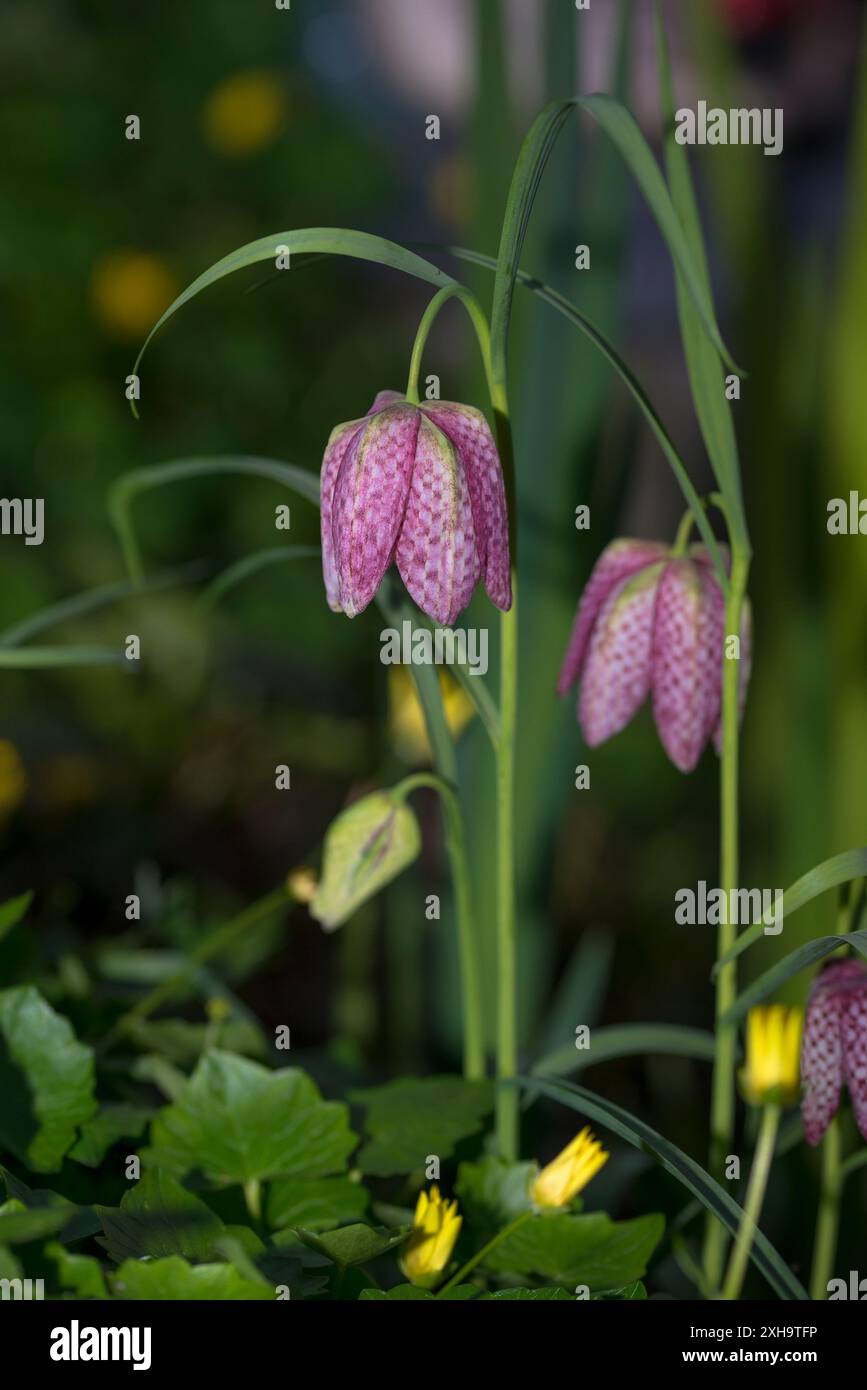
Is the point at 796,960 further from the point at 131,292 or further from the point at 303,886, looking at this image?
the point at 131,292

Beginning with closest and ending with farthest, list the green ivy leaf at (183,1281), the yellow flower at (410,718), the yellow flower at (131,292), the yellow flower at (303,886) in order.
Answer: the green ivy leaf at (183,1281)
the yellow flower at (303,886)
the yellow flower at (410,718)
the yellow flower at (131,292)

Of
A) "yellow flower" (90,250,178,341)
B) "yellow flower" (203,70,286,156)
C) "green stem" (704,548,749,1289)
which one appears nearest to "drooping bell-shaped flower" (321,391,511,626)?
"green stem" (704,548,749,1289)

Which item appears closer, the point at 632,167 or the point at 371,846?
the point at 632,167

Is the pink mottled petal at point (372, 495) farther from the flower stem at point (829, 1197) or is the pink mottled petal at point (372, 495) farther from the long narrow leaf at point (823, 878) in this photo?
the flower stem at point (829, 1197)

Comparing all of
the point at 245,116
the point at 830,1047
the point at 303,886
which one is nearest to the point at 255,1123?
the point at 303,886

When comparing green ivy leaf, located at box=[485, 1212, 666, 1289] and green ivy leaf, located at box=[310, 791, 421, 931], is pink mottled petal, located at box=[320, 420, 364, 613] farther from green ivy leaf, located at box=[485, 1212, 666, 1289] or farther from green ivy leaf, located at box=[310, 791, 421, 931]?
green ivy leaf, located at box=[485, 1212, 666, 1289]

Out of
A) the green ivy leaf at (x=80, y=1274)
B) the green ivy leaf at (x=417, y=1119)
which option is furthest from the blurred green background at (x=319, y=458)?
the green ivy leaf at (x=80, y=1274)
